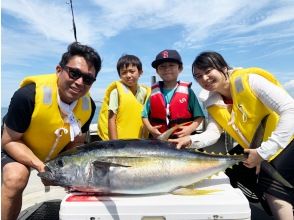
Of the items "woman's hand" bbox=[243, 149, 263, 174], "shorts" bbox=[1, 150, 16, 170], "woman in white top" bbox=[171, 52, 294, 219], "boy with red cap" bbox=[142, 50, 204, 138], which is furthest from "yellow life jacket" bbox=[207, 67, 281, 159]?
"shorts" bbox=[1, 150, 16, 170]

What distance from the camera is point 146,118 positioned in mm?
4164

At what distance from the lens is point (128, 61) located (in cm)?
449

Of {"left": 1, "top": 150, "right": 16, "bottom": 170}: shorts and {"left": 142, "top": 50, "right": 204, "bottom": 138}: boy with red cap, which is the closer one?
{"left": 1, "top": 150, "right": 16, "bottom": 170}: shorts

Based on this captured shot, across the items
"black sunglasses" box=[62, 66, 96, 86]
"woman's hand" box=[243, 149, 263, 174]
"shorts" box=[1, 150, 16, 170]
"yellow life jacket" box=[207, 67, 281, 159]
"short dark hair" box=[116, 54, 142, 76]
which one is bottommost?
"woman's hand" box=[243, 149, 263, 174]

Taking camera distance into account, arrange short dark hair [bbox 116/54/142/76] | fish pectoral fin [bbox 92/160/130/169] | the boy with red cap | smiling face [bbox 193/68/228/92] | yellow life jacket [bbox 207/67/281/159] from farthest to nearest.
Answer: short dark hair [bbox 116/54/142/76] < the boy with red cap < smiling face [bbox 193/68/228/92] < yellow life jacket [bbox 207/67/281/159] < fish pectoral fin [bbox 92/160/130/169]

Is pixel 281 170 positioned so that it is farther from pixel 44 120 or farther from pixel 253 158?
pixel 44 120

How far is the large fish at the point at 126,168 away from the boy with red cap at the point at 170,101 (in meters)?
1.46

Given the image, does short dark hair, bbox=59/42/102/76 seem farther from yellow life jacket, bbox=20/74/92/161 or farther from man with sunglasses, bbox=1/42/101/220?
yellow life jacket, bbox=20/74/92/161

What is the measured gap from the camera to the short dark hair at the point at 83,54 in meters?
2.92

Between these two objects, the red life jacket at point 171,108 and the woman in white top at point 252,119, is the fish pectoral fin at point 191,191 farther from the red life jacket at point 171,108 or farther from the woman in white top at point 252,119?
the red life jacket at point 171,108

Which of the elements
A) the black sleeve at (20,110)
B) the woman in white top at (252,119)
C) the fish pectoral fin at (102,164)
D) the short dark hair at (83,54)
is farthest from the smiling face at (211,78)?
the black sleeve at (20,110)

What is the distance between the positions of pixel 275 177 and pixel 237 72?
Result: 3.46 ft

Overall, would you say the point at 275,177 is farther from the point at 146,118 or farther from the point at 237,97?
the point at 146,118

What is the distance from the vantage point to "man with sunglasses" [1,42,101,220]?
2729mm
